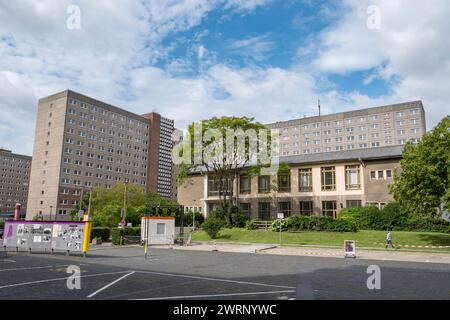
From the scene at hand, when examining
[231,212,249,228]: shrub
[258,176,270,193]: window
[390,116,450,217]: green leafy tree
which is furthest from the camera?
[258,176,270,193]: window

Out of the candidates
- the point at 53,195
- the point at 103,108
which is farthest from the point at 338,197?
the point at 103,108

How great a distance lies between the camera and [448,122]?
27.2 metres

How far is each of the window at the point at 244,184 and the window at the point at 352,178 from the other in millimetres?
13748

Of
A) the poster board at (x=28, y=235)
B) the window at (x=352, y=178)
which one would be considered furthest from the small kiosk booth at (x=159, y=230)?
the window at (x=352, y=178)

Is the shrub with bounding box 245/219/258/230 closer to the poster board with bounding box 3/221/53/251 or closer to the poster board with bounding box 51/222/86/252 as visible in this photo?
the poster board with bounding box 51/222/86/252

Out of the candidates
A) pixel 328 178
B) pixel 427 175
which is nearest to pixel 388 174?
pixel 328 178

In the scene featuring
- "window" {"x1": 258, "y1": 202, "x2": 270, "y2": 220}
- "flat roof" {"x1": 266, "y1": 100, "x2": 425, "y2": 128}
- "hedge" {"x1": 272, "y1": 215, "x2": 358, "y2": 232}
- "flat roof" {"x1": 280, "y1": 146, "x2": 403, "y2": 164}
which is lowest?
"hedge" {"x1": 272, "y1": 215, "x2": 358, "y2": 232}

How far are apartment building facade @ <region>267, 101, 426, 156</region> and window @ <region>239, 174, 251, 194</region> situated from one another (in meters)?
39.8

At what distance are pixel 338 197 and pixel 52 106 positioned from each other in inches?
3259

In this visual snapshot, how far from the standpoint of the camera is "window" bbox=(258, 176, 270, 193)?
164ft

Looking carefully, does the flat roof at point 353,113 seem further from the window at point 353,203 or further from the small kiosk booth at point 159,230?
the small kiosk booth at point 159,230

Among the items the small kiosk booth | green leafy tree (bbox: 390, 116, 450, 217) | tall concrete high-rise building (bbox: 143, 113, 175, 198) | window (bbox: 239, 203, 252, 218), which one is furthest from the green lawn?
tall concrete high-rise building (bbox: 143, 113, 175, 198)

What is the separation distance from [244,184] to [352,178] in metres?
15.2
